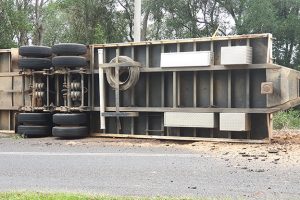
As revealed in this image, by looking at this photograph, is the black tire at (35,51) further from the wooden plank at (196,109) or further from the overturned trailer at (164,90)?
the wooden plank at (196,109)

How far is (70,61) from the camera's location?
12648 mm

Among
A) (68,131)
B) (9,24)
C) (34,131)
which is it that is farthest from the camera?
(9,24)

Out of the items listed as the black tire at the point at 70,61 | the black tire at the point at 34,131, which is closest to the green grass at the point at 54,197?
the black tire at the point at 70,61

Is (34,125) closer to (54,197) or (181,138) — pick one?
(181,138)

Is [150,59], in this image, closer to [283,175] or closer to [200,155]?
[200,155]

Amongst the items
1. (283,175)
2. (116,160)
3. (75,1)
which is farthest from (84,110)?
(75,1)

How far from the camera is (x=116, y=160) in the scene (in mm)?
8328

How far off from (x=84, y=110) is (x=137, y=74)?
1.73 metres

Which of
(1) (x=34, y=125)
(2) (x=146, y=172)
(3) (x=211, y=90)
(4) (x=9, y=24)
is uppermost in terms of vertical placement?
(4) (x=9, y=24)

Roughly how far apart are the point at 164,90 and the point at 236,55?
2.14 meters

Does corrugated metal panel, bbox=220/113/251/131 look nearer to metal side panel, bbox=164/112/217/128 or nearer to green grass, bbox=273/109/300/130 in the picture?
metal side panel, bbox=164/112/217/128

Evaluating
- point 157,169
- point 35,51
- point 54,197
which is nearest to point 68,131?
point 35,51

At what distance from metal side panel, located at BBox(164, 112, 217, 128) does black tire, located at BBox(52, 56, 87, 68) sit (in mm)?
2693

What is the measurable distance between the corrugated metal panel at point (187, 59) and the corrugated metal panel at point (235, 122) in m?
1.29
